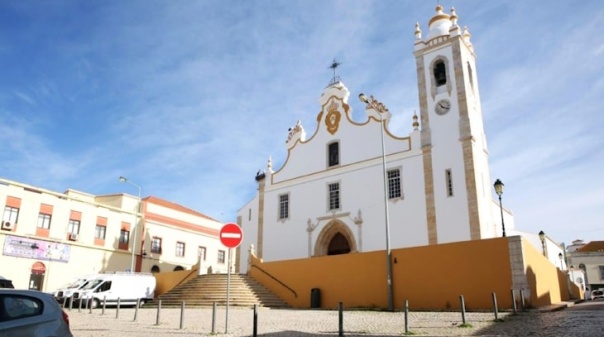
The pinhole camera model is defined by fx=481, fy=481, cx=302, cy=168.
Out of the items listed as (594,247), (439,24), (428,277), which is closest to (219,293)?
(428,277)

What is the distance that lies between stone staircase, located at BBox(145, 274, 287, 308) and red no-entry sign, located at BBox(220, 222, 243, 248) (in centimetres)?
1216

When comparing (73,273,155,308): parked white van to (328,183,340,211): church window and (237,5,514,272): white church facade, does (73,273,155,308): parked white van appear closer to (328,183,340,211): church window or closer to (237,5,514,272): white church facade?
(237,5,514,272): white church facade

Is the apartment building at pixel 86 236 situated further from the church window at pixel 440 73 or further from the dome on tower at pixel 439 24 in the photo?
the dome on tower at pixel 439 24

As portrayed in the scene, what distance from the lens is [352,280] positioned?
20281 millimetres

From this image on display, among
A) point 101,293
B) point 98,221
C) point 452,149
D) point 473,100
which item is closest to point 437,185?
point 452,149

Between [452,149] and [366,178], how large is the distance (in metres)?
4.96

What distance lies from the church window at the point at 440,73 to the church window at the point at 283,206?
450 inches

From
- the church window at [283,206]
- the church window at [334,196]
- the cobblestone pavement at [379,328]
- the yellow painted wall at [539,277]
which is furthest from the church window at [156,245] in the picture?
the yellow painted wall at [539,277]

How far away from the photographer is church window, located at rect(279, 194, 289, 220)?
30.3 m

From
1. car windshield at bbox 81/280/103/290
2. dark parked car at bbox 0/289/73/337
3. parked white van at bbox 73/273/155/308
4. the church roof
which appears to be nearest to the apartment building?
parked white van at bbox 73/273/155/308

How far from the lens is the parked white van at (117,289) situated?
23562 millimetres

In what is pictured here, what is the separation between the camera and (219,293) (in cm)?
2319

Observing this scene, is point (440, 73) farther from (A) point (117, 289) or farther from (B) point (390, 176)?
(A) point (117, 289)

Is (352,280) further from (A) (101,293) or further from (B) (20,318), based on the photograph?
(B) (20,318)
